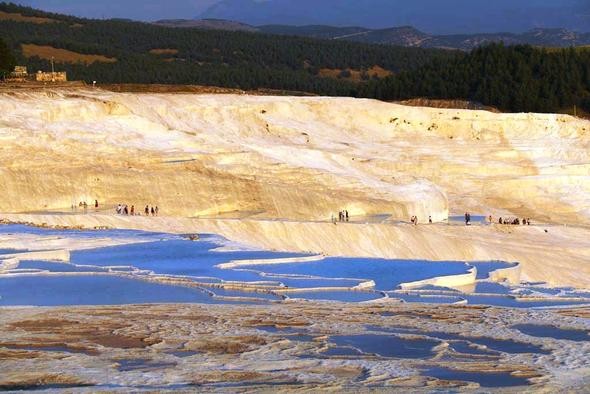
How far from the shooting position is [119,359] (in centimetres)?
1425

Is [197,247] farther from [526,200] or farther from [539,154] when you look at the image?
[539,154]

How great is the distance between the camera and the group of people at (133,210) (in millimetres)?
34656

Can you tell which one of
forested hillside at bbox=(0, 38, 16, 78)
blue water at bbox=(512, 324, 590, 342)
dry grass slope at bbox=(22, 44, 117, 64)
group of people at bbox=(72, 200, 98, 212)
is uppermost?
dry grass slope at bbox=(22, 44, 117, 64)

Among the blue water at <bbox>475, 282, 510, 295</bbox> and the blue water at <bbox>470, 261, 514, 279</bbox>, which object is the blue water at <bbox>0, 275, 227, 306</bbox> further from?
the blue water at <bbox>470, 261, 514, 279</bbox>

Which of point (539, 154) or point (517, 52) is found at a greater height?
point (517, 52)

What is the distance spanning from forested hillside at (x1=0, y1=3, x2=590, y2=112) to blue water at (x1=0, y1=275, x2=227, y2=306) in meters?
51.1

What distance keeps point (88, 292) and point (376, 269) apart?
718 centimetres

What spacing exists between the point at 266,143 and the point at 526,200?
10.6 metres

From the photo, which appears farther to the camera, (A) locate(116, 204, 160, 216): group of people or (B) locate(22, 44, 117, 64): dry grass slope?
(B) locate(22, 44, 117, 64): dry grass slope

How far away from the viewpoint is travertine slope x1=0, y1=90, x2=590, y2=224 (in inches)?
1437

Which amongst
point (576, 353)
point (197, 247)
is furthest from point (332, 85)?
point (576, 353)

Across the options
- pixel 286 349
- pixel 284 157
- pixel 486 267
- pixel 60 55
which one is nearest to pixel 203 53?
pixel 60 55

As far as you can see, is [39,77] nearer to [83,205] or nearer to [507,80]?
[83,205]

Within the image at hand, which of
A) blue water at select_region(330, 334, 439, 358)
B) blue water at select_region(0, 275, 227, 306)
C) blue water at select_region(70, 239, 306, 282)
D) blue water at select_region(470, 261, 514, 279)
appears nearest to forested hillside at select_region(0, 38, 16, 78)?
blue water at select_region(70, 239, 306, 282)
